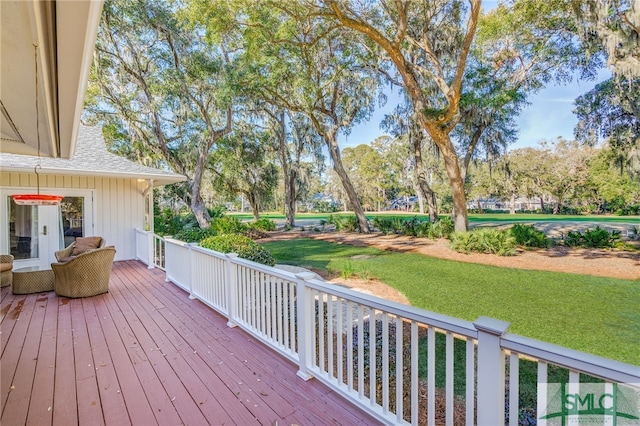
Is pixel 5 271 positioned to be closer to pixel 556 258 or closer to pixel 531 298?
pixel 531 298

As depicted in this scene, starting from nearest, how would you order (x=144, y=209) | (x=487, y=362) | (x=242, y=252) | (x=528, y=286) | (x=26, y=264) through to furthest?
(x=487, y=362) → (x=242, y=252) → (x=528, y=286) → (x=26, y=264) → (x=144, y=209)

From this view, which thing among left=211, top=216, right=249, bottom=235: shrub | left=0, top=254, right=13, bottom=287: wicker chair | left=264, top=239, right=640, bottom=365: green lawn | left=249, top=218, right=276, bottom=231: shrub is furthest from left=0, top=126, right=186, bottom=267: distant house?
left=249, top=218, right=276, bottom=231: shrub

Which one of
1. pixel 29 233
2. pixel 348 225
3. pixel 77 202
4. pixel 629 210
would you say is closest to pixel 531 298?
pixel 77 202

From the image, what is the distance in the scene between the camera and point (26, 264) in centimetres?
669

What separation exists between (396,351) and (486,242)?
8.70 metres

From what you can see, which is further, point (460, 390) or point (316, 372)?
point (460, 390)

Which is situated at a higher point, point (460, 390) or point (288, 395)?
point (288, 395)

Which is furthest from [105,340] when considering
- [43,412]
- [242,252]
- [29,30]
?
[29,30]

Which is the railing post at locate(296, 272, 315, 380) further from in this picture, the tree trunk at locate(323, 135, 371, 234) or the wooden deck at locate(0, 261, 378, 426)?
the tree trunk at locate(323, 135, 371, 234)

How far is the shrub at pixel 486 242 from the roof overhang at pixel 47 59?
9.73m

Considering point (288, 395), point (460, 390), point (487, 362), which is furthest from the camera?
point (460, 390)

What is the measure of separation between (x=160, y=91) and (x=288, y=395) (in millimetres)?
11370

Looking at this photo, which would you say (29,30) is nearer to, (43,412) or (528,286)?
(43,412)

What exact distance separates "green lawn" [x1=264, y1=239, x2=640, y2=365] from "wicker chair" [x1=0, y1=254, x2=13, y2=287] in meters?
5.83
